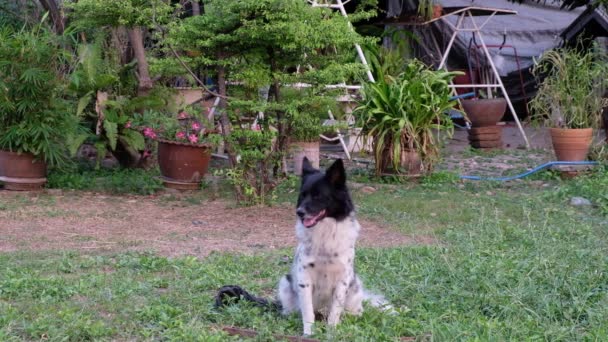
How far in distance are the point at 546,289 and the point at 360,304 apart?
3.77 ft

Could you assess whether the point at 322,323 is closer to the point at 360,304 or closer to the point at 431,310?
the point at 360,304

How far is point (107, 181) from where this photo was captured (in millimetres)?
9641

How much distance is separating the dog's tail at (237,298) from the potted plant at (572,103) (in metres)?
6.27

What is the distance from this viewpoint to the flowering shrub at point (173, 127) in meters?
9.36

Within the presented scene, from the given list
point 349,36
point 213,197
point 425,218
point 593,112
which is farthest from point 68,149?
point 593,112

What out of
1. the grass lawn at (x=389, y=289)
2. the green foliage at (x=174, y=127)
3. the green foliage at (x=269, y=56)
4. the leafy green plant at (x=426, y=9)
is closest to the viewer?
the grass lawn at (x=389, y=289)

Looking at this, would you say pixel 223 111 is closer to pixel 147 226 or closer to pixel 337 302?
pixel 147 226

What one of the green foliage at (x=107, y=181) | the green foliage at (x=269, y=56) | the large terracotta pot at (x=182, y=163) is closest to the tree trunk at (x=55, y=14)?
the green foliage at (x=107, y=181)

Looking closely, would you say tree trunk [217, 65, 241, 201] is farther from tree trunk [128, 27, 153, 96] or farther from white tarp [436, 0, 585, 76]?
white tarp [436, 0, 585, 76]

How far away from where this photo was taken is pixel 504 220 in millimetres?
7484

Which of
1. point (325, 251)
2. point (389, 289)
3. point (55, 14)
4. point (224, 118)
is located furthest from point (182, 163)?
point (325, 251)

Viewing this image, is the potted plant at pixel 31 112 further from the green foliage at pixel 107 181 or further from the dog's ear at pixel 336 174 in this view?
the dog's ear at pixel 336 174

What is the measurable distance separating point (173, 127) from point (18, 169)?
5.70ft

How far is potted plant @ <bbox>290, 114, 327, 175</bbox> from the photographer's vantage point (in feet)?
26.5
